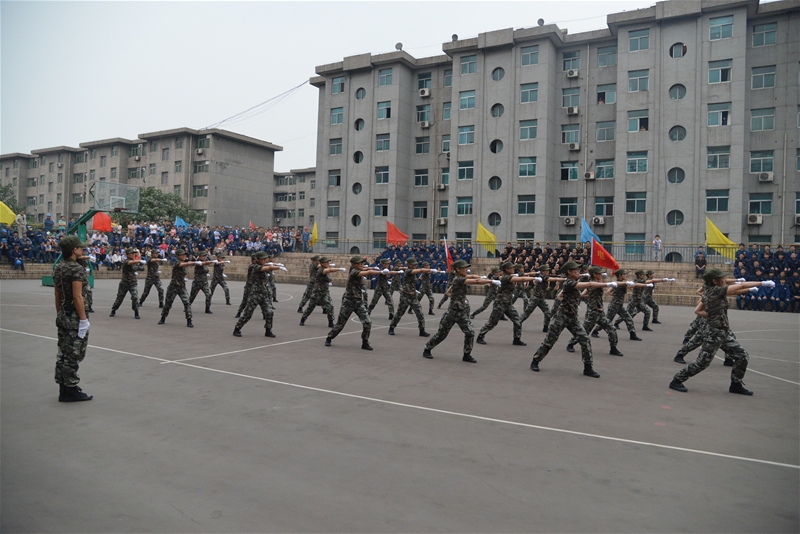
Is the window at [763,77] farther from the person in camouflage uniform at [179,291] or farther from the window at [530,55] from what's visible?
the person in camouflage uniform at [179,291]

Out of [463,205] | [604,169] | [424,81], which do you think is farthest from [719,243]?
[424,81]

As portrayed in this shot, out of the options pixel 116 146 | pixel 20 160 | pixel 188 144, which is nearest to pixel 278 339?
pixel 188 144

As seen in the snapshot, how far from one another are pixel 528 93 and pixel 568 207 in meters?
8.55

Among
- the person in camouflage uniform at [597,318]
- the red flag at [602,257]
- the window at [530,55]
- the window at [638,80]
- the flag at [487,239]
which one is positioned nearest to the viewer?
the person in camouflage uniform at [597,318]

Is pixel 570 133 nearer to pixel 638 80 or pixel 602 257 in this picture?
pixel 638 80

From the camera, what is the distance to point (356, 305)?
11.1m

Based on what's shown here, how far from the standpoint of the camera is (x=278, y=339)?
12.0 meters

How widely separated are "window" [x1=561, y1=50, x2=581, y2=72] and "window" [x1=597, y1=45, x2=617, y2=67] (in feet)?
4.40

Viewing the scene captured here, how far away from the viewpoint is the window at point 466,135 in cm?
4053

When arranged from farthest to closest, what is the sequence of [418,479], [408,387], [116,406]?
[408,387] < [116,406] < [418,479]

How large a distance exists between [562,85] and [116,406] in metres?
38.5

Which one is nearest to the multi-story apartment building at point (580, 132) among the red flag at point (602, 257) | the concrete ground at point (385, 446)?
the red flag at point (602, 257)

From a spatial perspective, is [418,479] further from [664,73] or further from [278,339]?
[664,73]

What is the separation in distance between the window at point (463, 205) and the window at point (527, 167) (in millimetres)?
4279
